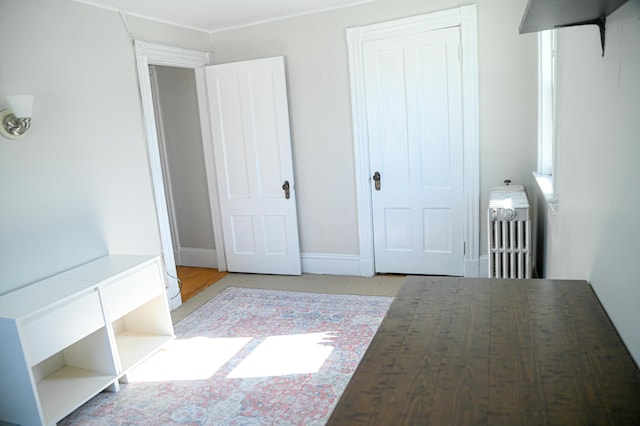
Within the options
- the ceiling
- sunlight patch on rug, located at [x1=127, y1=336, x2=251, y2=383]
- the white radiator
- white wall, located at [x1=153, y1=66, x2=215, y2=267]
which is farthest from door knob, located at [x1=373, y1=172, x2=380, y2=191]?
white wall, located at [x1=153, y1=66, x2=215, y2=267]

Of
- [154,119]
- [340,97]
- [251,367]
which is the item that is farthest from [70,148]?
[340,97]

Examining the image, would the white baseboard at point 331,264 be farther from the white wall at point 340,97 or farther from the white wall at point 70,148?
the white wall at point 70,148

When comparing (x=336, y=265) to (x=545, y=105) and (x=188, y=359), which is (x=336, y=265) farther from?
(x=545, y=105)

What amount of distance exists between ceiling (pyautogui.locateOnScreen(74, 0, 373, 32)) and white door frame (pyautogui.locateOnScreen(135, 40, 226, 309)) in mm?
243

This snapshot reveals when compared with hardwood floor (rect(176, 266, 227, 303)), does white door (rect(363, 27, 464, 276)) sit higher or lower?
higher

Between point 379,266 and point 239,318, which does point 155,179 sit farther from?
point 379,266

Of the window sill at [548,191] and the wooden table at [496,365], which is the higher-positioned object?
the window sill at [548,191]

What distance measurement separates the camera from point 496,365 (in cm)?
103

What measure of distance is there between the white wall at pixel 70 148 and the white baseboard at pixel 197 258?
4.36 ft

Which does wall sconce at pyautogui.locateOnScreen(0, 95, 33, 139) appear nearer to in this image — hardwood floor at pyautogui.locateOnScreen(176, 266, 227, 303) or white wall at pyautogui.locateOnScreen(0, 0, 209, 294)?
white wall at pyautogui.locateOnScreen(0, 0, 209, 294)

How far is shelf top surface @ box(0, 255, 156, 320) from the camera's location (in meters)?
2.21

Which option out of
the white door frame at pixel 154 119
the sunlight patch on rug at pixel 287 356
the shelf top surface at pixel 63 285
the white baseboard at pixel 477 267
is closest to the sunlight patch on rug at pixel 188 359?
the sunlight patch on rug at pixel 287 356

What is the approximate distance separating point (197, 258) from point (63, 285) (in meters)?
2.54

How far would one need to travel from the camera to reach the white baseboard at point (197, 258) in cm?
497
